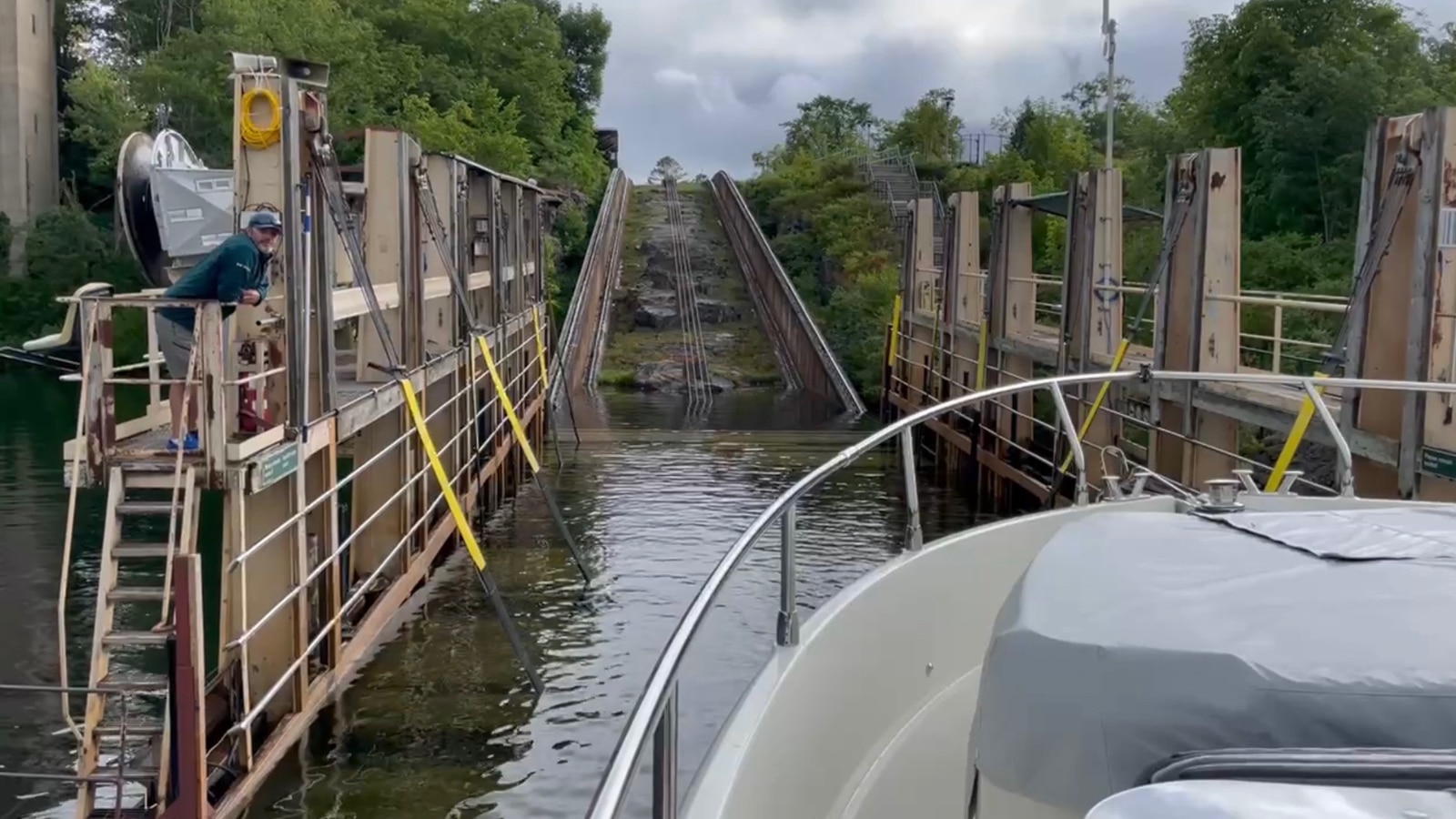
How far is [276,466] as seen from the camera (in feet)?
22.1

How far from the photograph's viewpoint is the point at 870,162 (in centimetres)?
4169

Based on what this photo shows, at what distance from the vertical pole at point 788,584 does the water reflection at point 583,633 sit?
373 centimetres

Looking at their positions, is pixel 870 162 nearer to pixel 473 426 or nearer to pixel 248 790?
pixel 473 426

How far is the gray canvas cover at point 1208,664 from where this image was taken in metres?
2.21

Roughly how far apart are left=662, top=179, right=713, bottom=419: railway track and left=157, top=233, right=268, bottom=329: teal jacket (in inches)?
705

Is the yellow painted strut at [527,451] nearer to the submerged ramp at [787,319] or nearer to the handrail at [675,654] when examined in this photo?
the handrail at [675,654]

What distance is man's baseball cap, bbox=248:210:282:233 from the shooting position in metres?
6.80

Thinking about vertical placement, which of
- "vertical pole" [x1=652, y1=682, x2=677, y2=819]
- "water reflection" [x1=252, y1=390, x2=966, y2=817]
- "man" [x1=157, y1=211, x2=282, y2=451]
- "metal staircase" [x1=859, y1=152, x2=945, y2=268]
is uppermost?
"metal staircase" [x1=859, y1=152, x2=945, y2=268]

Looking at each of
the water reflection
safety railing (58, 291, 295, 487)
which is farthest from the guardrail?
safety railing (58, 291, 295, 487)

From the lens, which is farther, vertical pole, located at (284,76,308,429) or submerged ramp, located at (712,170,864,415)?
submerged ramp, located at (712,170,864,415)

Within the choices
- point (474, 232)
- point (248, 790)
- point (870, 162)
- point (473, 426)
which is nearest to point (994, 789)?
point (248, 790)

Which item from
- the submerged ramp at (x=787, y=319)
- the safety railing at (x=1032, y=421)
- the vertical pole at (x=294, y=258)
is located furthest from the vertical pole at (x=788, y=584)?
the submerged ramp at (x=787, y=319)

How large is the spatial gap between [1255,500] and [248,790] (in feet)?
15.1

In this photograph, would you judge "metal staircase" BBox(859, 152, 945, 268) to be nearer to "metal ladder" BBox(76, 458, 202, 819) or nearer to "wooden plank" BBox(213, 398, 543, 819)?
"wooden plank" BBox(213, 398, 543, 819)
